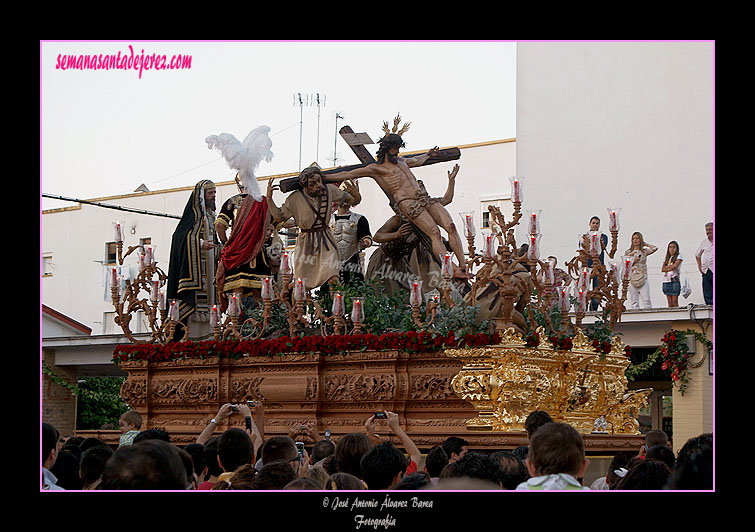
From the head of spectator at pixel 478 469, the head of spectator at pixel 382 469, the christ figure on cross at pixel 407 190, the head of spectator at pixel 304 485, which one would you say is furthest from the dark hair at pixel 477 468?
the christ figure on cross at pixel 407 190

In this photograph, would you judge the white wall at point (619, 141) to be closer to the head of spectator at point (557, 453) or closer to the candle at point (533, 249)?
the candle at point (533, 249)

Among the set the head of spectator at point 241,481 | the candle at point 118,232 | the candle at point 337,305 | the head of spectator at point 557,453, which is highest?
the candle at point 118,232

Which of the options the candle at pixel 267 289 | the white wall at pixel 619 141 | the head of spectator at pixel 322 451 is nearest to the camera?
the head of spectator at pixel 322 451

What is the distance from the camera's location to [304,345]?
13.7m

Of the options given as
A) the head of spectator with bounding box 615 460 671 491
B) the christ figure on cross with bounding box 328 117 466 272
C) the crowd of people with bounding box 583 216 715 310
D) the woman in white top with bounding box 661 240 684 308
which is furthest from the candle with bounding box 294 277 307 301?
the woman in white top with bounding box 661 240 684 308

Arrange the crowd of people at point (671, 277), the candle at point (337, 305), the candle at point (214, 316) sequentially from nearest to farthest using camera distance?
the candle at point (337, 305) → the candle at point (214, 316) → the crowd of people at point (671, 277)

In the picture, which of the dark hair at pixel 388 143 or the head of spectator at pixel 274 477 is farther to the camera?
the dark hair at pixel 388 143

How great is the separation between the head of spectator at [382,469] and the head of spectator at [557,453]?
1.08m

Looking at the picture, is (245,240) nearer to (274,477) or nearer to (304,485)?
(274,477)

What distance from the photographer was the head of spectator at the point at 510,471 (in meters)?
6.49

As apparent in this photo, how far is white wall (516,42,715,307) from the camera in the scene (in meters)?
22.0

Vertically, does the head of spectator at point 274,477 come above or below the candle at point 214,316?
below

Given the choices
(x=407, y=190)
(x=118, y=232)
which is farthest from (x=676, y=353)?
(x=118, y=232)
